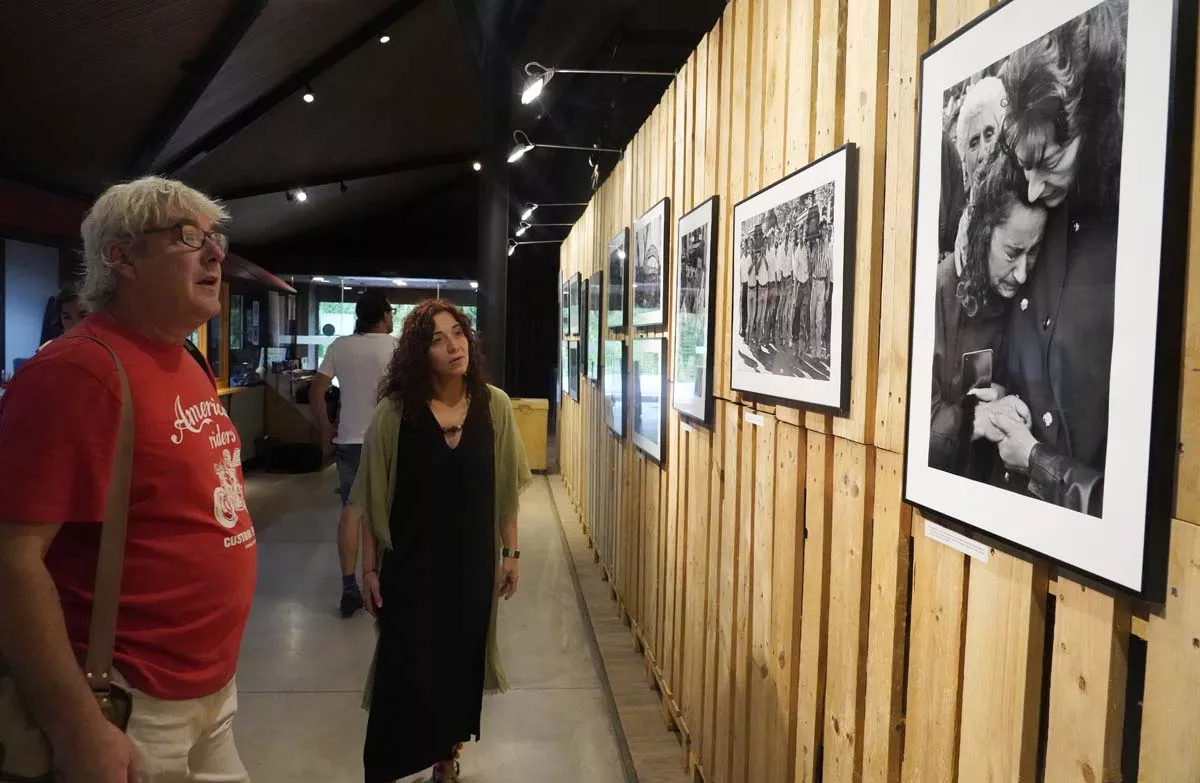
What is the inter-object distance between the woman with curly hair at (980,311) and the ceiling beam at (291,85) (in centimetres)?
670

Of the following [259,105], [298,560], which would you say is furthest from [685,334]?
[259,105]

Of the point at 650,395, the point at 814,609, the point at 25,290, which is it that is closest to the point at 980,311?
the point at 814,609

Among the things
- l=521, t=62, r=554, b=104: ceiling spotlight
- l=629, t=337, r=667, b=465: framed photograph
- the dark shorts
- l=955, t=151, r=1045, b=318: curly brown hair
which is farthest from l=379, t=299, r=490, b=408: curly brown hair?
l=521, t=62, r=554, b=104: ceiling spotlight

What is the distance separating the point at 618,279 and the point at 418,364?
2407mm

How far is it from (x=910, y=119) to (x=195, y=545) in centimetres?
166

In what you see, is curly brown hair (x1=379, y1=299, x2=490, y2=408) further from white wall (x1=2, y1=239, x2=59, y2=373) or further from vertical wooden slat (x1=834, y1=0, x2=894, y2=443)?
white wall (x1=2, y1=239, x2=59, y2=373)

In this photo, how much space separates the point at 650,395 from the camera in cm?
374

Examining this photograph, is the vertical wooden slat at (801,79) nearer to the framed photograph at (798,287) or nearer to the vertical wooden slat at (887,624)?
the framed photograph at (798,287)

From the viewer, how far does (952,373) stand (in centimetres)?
126

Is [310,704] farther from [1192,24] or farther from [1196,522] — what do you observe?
[1192,24]

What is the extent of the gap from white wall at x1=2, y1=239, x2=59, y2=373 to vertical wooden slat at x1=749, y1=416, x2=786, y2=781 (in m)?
6.07

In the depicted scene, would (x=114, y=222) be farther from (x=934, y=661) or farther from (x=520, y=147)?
(x=520, y=147)

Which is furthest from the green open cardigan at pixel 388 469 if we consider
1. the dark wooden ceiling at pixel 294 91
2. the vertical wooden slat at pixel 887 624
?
the dark wooden ceiling at pixel 294 91

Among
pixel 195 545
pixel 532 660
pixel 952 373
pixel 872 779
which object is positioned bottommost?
pixel 532 660
